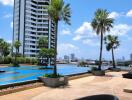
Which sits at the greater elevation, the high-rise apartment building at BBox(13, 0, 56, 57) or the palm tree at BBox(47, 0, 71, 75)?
the high-rise apartment building at BBox(13, 0, 56, 57)

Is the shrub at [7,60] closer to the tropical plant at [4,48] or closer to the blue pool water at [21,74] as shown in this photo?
the tropical plant at [4,48]

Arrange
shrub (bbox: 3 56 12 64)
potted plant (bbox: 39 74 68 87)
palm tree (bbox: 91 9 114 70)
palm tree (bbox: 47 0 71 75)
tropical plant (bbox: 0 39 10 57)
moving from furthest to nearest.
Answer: tropical plant (bbox: 0 39 10 57), shrub (bbox: 3 56 12 64), palm tree (bbox: 91 9 114 70), palm tree (bbox: 47 0 71 75), potted plant (bbox: 39 74 68 87)

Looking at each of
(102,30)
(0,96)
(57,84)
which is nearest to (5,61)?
(102,30)

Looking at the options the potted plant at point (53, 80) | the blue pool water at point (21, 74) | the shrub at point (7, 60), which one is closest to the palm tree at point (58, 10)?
the potted plant at point (53, 80)

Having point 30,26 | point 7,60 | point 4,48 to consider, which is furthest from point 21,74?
point 30,26

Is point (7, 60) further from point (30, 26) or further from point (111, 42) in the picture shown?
point (30, 26)

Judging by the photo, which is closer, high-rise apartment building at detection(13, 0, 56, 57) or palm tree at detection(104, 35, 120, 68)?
palm tree at detection(104, 35, 120, 68)

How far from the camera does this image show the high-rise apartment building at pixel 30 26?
116938 mm

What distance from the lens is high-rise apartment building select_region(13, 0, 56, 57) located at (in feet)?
384

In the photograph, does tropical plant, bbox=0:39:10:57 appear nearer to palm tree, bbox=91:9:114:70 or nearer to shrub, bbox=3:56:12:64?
shrub, bbox=3:56:12:64

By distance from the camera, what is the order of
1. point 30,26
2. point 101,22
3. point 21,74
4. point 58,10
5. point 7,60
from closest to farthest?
point 58,10 → point 101,22 → point 21,74 → point 7,60 → point 30,26

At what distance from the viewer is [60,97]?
13.5m

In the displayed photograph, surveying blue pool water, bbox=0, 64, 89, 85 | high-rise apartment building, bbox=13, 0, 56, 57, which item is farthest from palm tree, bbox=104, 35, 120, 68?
high-rise apartment building, bbox=13, 0, 56, 57

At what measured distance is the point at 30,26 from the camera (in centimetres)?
11931
